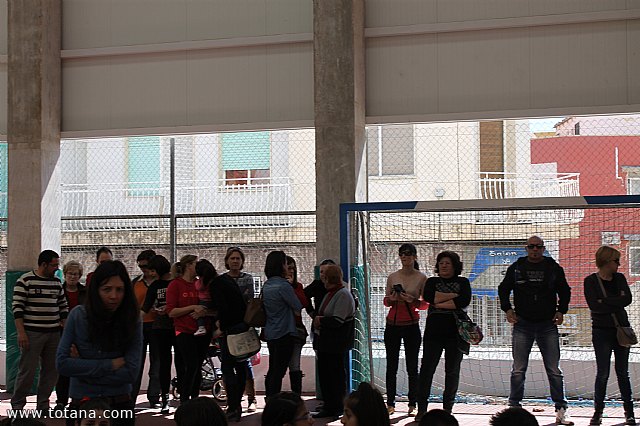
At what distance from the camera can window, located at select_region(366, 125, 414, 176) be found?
13.2 meters

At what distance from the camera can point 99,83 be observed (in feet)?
37.3

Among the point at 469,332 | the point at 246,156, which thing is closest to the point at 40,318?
the point at 469,332

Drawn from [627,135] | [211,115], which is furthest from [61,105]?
[627,135]

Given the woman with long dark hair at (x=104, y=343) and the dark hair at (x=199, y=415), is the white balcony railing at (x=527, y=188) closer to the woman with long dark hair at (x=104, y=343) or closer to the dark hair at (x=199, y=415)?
the woman with long dark hair at (x=104, y=343)

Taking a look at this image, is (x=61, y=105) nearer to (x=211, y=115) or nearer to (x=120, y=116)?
(x=120, y=116)

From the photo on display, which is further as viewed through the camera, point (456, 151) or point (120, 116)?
point (456, 151)

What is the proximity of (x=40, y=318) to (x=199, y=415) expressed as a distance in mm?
5024

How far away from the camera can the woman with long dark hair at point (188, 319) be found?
8.65m

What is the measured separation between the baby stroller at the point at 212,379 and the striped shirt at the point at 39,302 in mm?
1631

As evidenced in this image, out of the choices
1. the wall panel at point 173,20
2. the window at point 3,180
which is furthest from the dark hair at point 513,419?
the window at point 3,180

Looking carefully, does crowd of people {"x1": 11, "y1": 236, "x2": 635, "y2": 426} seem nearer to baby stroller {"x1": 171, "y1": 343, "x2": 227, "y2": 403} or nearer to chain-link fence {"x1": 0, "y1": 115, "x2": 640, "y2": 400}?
baby stroller {"x1": 171, "y1": 343, "x2": 227, "y2": 403}

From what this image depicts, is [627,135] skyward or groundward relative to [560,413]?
skyward

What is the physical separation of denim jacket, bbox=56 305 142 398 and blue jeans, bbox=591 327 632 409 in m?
4.89

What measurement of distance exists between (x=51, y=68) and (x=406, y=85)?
4.40 metres
